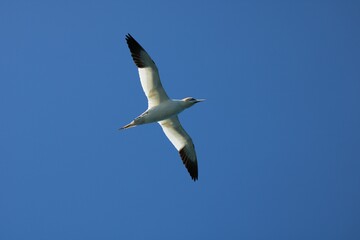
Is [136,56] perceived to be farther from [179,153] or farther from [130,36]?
[179,153]

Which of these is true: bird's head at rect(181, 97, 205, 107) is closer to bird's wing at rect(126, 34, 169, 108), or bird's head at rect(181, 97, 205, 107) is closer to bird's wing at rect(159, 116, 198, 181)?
bird's wing at rect(126, 34, 169, 108)

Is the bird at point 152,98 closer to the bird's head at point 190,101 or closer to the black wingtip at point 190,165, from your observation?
the bird's head at point 190,101

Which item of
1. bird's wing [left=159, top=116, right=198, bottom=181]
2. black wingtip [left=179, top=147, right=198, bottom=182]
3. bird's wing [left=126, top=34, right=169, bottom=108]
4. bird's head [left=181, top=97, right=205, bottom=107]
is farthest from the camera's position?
black wingtip [left=179, top=147, right=198, bottom=182]

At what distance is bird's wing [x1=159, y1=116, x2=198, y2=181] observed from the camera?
19.9 m

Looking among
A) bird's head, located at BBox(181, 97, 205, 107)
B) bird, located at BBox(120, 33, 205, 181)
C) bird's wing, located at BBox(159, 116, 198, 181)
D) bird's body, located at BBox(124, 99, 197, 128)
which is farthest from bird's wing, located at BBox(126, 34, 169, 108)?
bird's wing, located at BBox(159, 116, 198, 181)

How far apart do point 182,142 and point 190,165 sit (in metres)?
1.01

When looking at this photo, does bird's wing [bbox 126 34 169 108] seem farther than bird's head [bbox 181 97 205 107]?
No

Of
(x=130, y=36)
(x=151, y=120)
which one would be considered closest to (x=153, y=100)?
(x=151, y=120)

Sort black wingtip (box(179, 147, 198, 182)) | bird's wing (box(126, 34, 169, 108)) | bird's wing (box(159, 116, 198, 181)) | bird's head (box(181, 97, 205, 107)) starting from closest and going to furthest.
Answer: bird's wing (box(126, 34, 169, 108))
bird's head (box(181, 97, 205, 107))
bird's wing (box(159, 116, 198, 181))
black wingtip (box(179, 147, 198, 182))

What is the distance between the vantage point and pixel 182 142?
2028 centimetres

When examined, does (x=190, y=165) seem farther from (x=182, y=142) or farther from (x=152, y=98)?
(x=152, y=98)

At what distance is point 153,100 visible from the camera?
61.6 feet

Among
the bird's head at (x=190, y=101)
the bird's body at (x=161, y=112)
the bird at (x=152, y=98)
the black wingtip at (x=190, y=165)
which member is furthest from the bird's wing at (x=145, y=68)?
the black wingtip at (x=190, y=165)

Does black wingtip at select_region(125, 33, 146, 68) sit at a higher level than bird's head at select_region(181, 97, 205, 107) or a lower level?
higher
